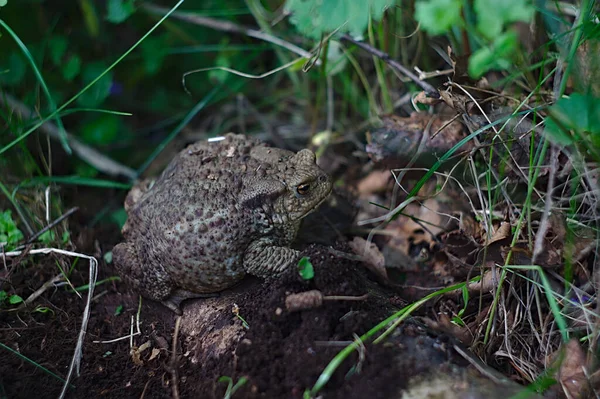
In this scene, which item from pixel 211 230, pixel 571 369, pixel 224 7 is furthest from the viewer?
pixel 224 7

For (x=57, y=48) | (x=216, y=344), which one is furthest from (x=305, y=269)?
(x=57, y=48)

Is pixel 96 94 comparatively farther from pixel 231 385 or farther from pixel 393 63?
pixel 231 385

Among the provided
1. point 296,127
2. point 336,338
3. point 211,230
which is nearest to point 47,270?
point 211,230

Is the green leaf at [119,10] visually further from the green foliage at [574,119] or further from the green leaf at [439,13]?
the green foliage at [574,119]

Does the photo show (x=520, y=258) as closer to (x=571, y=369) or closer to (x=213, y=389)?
(x=571, y=369)

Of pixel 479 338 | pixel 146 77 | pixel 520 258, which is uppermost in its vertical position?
pixel 146 77

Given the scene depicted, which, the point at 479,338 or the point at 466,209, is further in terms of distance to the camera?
the point at 466,209

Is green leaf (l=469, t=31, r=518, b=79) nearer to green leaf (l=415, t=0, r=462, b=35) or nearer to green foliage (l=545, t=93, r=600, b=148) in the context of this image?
green leaf (l=415, t=0, r=462, b=35)
